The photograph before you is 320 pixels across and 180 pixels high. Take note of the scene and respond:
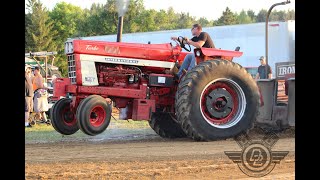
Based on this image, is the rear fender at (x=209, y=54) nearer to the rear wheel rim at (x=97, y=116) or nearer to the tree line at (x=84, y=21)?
the rear wheel rim at (x=97, y=116)

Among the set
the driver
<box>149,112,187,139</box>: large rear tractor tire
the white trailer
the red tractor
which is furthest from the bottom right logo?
the white trailer

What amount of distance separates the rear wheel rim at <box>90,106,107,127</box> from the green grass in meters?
1.34

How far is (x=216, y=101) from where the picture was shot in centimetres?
855

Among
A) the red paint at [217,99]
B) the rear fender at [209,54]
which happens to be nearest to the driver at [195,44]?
the rear fender at [209,54]

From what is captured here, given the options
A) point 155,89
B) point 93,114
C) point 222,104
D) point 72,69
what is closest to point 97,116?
point 93,114

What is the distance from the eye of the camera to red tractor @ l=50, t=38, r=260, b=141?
826cm

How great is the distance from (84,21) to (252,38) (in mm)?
15724

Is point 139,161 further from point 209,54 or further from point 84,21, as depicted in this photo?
point 84,21

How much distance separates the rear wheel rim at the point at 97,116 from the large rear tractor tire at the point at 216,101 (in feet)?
3.52

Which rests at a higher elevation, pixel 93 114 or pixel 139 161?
pixel 93 114

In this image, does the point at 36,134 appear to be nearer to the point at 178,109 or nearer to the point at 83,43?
the point at 83,43

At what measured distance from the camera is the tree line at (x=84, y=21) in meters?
27.2

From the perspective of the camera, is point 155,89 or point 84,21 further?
point 84,21
